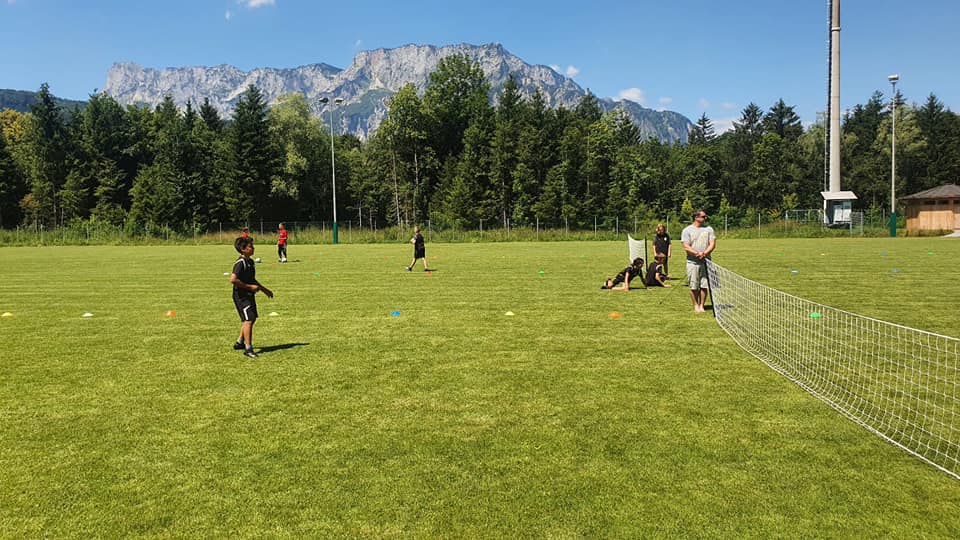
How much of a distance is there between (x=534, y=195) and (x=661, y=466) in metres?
63.6

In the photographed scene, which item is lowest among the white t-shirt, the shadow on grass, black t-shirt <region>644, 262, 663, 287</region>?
the shadow on grass

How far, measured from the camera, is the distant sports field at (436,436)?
4086mm

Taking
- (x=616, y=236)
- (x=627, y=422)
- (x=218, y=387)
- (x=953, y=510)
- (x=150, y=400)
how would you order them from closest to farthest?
(x=953, y=510) → (x=627, y=422) → (x=150, y=400) → (x=218, y=387) → (x=616, y=236)

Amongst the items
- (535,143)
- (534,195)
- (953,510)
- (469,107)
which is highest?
(469,107)

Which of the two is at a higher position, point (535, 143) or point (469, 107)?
point (469, 107)

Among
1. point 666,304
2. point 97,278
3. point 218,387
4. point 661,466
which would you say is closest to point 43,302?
point 97,278

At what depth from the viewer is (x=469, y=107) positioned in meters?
75.2

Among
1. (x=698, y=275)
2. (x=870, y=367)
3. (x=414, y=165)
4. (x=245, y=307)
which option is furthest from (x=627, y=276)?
(x=414, y=165)

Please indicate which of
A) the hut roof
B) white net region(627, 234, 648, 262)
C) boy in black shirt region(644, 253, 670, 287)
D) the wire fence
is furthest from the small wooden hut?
boy in black shirt region(644, 253, 670, 287)

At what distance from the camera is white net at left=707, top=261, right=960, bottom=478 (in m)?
5.62

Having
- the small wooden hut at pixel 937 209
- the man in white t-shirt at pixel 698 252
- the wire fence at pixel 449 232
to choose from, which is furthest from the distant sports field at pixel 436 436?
the small wooden hut at pixel 937 209

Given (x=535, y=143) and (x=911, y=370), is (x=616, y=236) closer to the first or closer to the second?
(x=535, y=143)

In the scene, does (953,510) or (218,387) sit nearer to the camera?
(953,510)

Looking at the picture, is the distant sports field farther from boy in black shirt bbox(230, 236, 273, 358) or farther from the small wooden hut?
the small wooden hut
